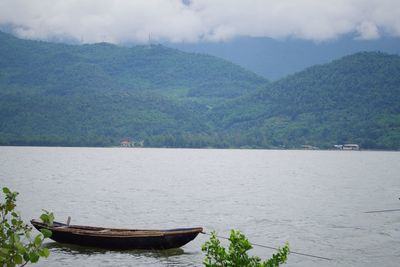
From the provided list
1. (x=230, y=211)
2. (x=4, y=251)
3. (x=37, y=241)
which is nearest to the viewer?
(x=37, y=241)

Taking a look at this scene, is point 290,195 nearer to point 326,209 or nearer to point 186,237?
point 326,209

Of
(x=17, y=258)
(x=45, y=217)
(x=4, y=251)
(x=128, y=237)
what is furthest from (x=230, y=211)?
(x=4, y=251)

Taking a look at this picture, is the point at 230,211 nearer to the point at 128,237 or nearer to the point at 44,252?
the point at 128,237

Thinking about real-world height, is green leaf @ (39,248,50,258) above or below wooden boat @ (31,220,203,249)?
above

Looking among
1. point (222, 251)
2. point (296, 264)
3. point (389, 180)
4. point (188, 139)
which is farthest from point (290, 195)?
point (188, 139)

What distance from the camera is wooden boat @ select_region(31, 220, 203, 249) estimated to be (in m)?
24.5

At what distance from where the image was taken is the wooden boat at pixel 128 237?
2450 cm

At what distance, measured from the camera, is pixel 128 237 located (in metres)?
24.6

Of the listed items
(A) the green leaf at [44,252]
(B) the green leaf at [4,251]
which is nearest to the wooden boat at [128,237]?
(B) the green leaf at [4,251]

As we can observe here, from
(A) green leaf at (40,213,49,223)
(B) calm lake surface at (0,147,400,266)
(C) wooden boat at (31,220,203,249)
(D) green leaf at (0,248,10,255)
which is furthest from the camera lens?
(B) calm lake surface at (0,147,400,266)

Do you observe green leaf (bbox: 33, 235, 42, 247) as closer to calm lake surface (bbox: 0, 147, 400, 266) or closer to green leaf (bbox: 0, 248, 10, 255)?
green leaf (bbox: 0, 248, 10, 255)

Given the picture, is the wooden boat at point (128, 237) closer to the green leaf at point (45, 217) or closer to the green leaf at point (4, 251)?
the green leaf at point (45, 217)

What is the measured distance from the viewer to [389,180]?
82.2 metres

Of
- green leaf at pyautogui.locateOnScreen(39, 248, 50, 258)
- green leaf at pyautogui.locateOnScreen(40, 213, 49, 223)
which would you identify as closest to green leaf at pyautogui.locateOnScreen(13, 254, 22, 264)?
green leaf at pyautogui.locateOnScreen(39, 248, 50, 258)
